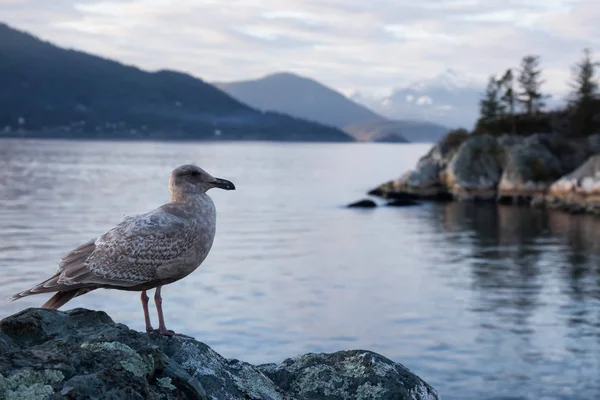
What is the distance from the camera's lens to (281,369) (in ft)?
19.5

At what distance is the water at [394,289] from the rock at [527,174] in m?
10.7

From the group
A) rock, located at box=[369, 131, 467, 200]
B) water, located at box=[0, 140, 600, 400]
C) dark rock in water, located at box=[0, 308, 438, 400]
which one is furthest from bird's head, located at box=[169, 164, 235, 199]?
rock, located at box=[369, 131, 467, 200]

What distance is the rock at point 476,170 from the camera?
88.4 meters

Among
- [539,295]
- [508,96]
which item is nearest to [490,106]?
[508,96]

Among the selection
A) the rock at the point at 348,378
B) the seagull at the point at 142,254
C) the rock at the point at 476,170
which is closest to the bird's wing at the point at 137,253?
the seagull at the point at 142,254

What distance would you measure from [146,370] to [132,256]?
1939 mm

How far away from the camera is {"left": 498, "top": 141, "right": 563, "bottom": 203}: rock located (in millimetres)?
83875

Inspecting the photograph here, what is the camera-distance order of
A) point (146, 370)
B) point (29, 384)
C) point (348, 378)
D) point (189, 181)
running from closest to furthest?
point (29, 384) < point (146, 370) < point (348, 378) < point (189, 181)

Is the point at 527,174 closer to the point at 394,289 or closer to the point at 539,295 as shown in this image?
the point at 539,295

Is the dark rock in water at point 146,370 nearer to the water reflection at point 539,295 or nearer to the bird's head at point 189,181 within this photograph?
the bird's head at point 189,181

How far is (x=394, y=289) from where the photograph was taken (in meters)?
37.2

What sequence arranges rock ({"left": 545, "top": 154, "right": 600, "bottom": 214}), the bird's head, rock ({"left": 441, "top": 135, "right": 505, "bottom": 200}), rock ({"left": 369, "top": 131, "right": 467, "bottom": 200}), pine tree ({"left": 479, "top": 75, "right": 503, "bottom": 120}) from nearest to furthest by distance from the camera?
the bird's head, rock ({"left": 545, "top": 154, "right": 600, "bottom": 214}), rock ({"left": 441, "top": 135, "right": 505, "bottom": 200}), rock ({"left": 369, "top": 131, "right": 467, "bottom": 200}), pine tree ({"left": 479, "top": 75, "right": 503, "bottom": 120})

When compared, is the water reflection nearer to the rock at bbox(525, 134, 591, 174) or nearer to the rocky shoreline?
the rocky shoreline

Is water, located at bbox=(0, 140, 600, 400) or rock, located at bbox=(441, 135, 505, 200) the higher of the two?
rock, located at bbox=(441, 135, 505, 200)
